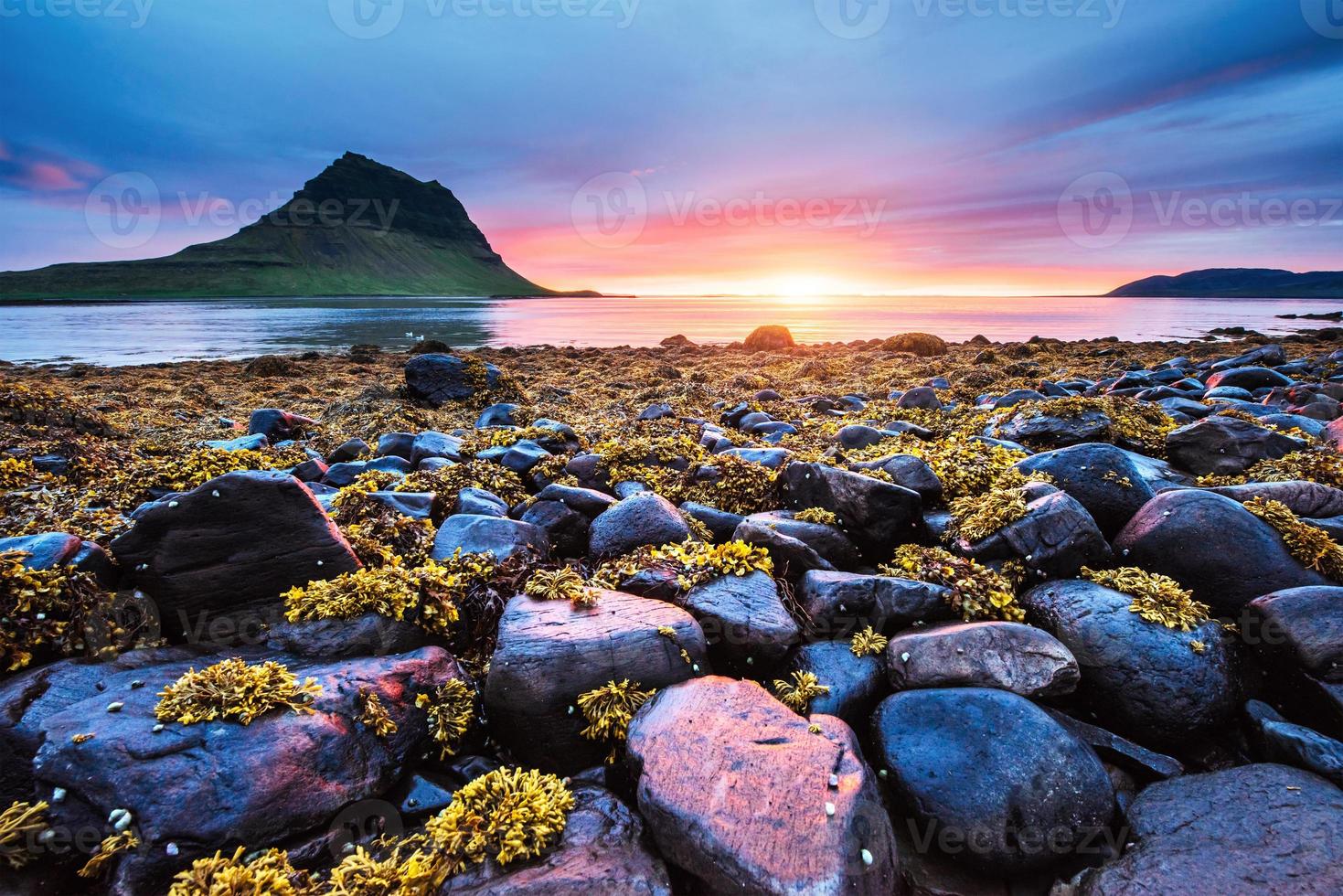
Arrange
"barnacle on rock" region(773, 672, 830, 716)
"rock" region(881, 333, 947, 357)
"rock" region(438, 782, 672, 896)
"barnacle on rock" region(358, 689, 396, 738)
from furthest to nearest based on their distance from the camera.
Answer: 1. "rock" region(881, 333, 947, 357)
2. "barnacle on rock" region(773, 672, 830, 716)
3. "barnacle on rock" region(358, 689, 396, 738)
4. "rock" region(438, 782, 672, 896)

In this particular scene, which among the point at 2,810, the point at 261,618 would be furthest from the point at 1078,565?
the point at 2,810

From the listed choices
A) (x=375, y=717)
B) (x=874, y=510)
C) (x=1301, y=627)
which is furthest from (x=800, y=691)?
(x=1301, y=627)

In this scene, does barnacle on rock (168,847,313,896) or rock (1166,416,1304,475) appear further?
rock (1166,416,1304,475)

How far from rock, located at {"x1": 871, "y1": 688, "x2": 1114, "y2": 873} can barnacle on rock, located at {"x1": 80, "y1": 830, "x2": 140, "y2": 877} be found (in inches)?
158

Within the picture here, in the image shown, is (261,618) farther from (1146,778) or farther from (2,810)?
(1146,778)

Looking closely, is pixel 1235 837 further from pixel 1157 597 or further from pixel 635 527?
pixel 635 527

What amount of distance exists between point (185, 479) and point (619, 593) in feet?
16.7

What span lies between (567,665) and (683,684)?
0.77m

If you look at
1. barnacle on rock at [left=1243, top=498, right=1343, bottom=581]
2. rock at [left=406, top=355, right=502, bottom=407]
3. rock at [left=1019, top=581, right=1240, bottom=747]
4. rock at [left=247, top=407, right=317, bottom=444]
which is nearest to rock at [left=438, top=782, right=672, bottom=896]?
rock at [left=1019, top=581, right=1240, bottom=747]

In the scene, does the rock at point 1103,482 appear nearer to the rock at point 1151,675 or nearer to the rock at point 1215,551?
the rock at point 1215,551

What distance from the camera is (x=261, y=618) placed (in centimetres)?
418

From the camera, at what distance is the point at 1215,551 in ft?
14.9

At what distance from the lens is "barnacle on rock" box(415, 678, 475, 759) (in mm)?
3686

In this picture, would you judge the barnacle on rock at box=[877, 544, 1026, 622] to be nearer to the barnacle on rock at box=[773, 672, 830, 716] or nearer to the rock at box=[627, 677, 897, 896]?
the barnacle on rock at box=[773, 672, 830, 716]
